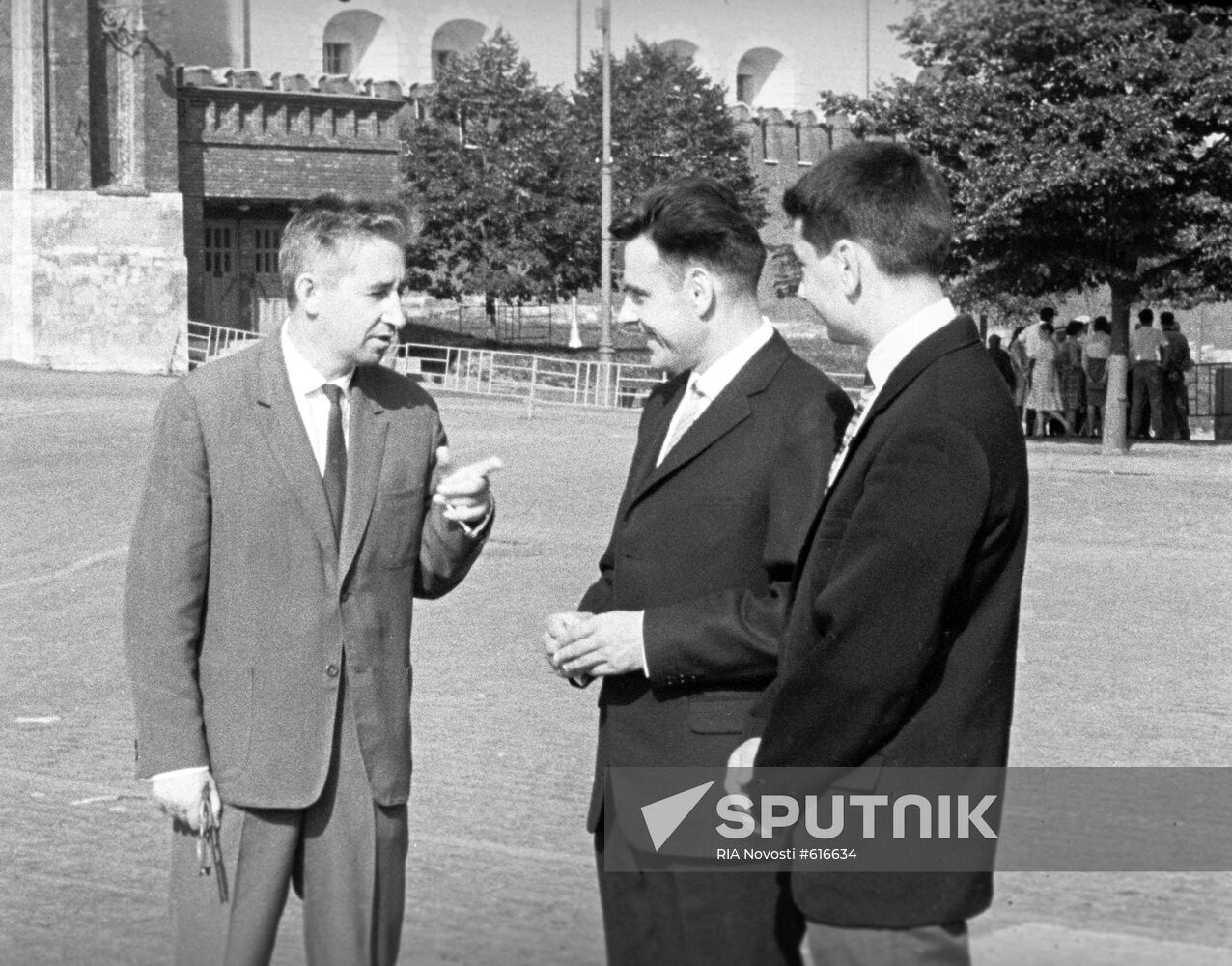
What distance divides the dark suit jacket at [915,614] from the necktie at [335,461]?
3.61 feet

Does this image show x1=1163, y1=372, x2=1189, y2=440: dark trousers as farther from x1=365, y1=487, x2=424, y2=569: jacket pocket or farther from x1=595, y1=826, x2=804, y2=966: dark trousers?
x1=595, y1=826, x2=804, y2=966: dark trousers

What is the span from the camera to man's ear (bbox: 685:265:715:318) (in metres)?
4.10

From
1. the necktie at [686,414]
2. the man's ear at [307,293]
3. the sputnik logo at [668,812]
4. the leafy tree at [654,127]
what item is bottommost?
the sputnik logo at [668,812]

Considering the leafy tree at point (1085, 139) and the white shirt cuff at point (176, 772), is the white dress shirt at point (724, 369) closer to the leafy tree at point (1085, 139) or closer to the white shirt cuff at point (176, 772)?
the white shirt cuff at point (176, 772)

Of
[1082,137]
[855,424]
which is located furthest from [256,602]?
[1082,137]

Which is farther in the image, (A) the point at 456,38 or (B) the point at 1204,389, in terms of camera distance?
(A) the point at 456,38

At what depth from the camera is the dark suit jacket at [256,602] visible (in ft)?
13.1

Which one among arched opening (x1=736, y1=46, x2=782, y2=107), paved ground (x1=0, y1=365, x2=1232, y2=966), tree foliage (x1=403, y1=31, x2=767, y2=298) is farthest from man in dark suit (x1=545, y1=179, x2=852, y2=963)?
arched opening (x1=736, y1=46, x2=782, y2=107)

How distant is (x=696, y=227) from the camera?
4.09 meters

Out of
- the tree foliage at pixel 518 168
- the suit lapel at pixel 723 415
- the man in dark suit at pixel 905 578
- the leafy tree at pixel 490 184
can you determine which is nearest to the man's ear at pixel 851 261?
the man in dark suit at pixel 905 578

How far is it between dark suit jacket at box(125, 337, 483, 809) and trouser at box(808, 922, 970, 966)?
1089mm

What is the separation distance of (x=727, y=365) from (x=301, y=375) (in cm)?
85

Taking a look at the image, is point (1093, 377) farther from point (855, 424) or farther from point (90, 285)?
point (855, 424)

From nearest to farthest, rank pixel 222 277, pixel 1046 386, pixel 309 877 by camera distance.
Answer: pixel 309 877 → pixel 1046 386 → pixel 222 277
